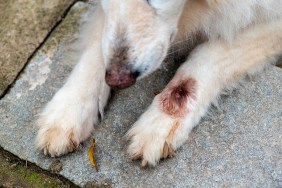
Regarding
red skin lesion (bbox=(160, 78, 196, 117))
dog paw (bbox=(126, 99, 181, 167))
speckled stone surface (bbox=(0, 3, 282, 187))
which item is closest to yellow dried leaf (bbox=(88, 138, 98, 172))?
speckled stone surface (bbox=(0, 3, 282, 187))

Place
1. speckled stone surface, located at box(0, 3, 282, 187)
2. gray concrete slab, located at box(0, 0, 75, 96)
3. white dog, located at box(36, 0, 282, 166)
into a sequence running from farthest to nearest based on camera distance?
gray concrete slab, located at box(0, 0, 75, 96), speckled stone surface, located at box(0, 3, 282, 187), white dog, located at box(36, 0, 282, 166)

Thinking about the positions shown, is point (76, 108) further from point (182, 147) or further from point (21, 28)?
point (21, 28)

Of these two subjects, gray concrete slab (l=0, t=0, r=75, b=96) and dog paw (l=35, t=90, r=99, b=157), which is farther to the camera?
gray concrete slab (l=0, t=0, r=75, b=96)

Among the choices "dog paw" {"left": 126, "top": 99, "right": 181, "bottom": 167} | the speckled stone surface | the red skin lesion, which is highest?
the red skin lesion

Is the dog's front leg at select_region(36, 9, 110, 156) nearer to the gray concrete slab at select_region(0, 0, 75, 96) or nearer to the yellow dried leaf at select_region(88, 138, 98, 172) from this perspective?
the yellow dried leaf at select_region(88, 138, 98, 172)

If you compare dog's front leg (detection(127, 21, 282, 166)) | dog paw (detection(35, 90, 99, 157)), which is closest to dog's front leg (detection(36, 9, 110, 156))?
dog paw (detection(35, 90, 99, 157))

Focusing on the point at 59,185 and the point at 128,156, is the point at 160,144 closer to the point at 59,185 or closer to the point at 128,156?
the point at 128,156

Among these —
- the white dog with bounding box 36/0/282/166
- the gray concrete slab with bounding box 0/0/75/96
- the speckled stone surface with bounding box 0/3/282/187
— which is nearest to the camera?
the white dog with bounding box 36/0/282/166

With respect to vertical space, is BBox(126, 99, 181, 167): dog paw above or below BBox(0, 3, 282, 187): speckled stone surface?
above
